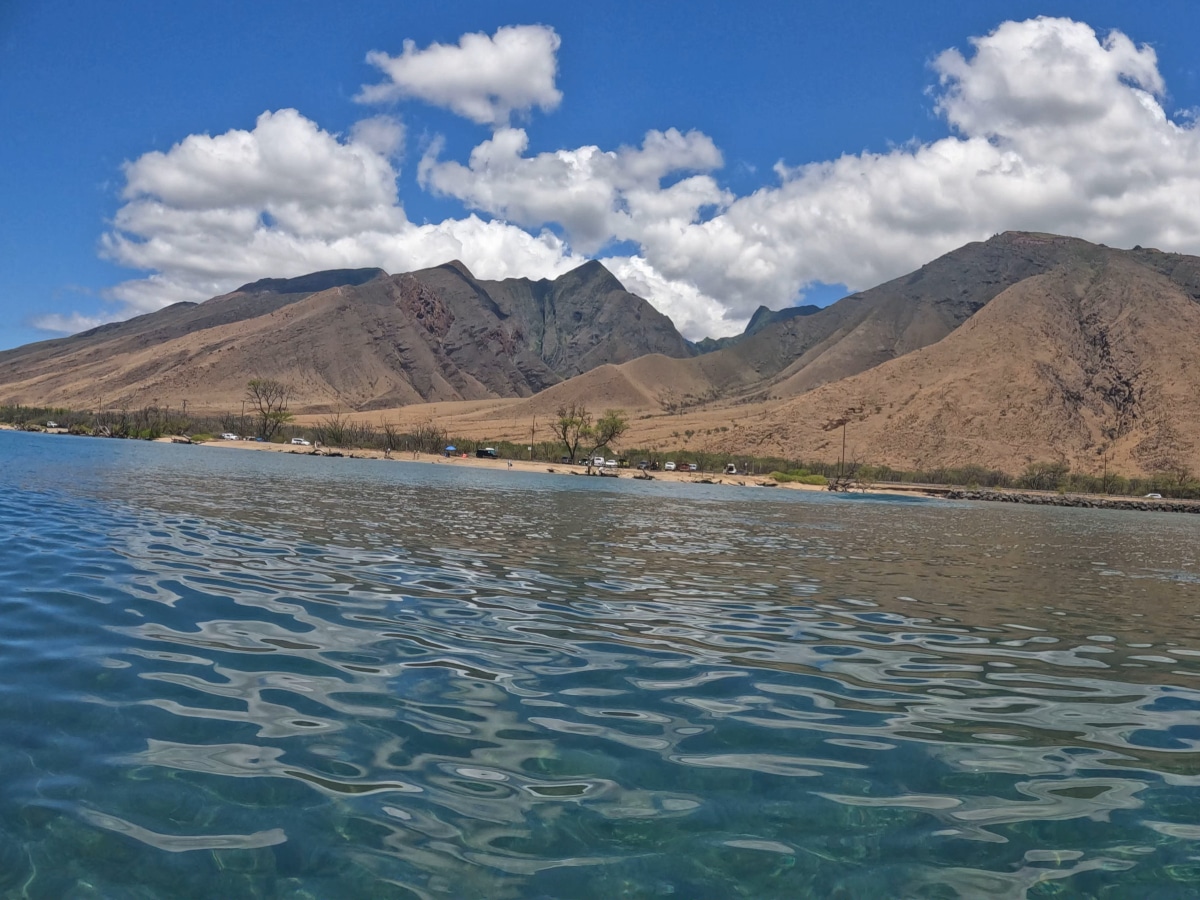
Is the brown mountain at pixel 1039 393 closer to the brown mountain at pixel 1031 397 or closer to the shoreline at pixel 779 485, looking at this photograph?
the brown mountain at pixel 1031 397

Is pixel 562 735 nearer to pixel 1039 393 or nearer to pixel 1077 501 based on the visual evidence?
pixel 1077 501

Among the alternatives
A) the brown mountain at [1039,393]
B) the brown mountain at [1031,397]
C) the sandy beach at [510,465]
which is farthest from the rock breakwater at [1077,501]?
the brown mountain at [1039,393]

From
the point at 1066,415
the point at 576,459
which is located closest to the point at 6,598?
the point at 576,459

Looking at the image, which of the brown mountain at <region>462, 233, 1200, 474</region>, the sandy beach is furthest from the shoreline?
the brown mountain at <region>462, 233, 1200, 474</region>

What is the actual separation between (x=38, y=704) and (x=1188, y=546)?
5312 cm

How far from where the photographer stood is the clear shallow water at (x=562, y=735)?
5527 mm

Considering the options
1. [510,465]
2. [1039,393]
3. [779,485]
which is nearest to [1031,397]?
[1039,393]

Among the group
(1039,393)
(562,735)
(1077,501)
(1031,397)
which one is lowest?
(1077,501)

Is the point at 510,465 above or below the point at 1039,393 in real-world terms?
below

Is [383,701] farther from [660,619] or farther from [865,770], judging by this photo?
[660,619]

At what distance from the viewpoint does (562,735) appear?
787 cm

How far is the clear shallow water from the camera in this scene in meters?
5.53

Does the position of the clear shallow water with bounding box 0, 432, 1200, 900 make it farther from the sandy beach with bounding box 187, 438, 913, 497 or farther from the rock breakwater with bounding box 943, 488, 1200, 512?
the rock breakwater with bounding box 943, 488, 1200, 512

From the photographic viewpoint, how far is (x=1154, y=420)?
148750mm
